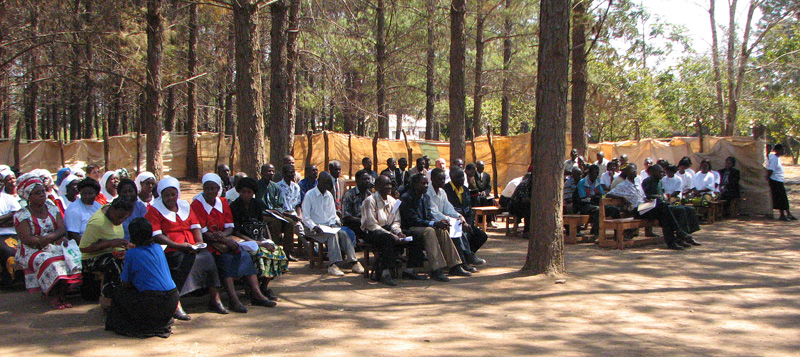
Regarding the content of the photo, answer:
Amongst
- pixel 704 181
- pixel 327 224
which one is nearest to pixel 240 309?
pixel 327 224

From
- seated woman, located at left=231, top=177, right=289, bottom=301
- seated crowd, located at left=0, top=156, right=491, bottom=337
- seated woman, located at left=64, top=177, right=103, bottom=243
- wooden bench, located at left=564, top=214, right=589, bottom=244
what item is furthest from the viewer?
wooden bench, located at left=564, top=214, right=589, bottom=244

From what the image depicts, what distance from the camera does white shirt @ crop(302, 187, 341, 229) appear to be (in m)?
8.50

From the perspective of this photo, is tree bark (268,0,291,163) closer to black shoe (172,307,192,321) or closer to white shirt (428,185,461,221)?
white shirt (428,185,461,221)

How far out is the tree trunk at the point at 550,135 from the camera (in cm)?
781

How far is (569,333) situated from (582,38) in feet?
34.1

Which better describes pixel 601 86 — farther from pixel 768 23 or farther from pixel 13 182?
pixel 13 182

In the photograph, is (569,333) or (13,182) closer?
(569,333)

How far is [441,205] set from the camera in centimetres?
888

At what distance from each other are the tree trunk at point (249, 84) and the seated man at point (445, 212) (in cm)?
323

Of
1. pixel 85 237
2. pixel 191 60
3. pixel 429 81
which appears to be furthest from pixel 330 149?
pixel 85 237

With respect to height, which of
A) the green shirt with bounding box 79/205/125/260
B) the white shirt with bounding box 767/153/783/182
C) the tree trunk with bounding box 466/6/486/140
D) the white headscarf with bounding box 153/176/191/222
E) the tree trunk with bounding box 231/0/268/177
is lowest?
the green shirt with bounding box 79/205/125/260

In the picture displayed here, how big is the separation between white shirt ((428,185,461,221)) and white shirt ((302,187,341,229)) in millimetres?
1390

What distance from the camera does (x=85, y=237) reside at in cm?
610

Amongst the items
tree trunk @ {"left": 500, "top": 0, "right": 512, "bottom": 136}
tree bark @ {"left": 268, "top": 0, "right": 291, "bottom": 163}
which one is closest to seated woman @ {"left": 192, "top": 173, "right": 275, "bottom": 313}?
tree bark @ {"left": 268, "top": 0, "right": 291, "bottom": 163}
